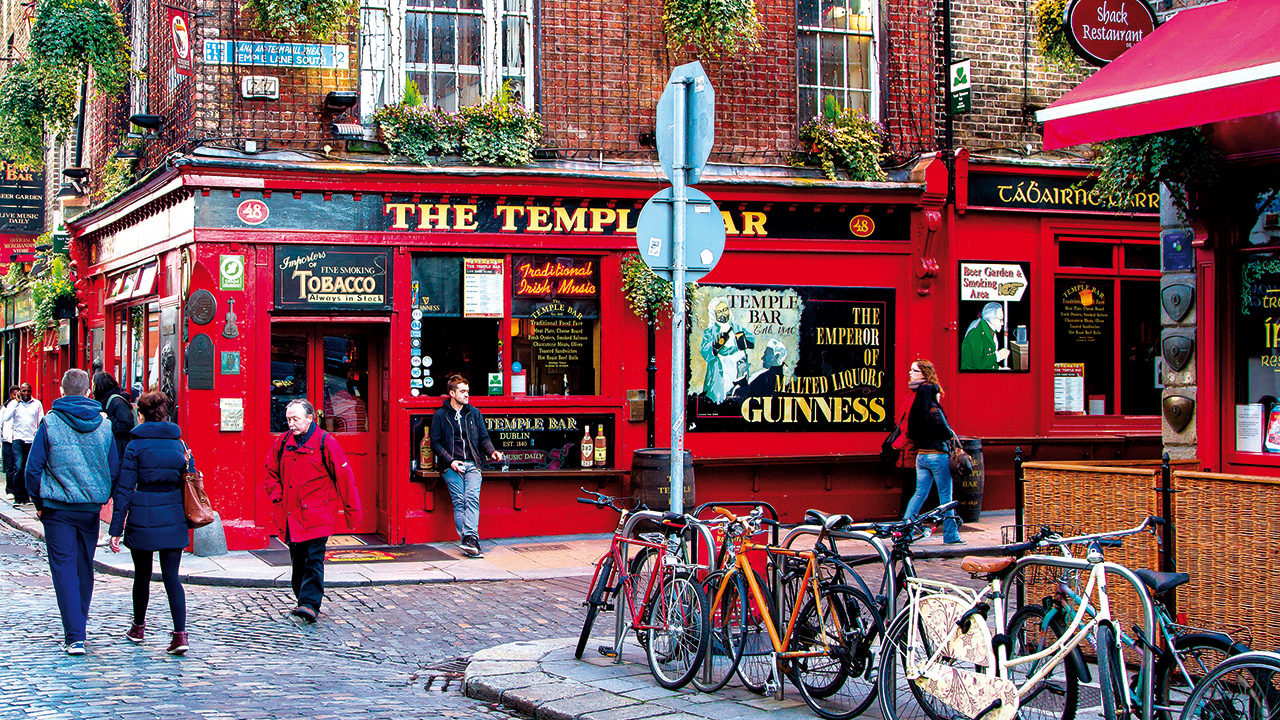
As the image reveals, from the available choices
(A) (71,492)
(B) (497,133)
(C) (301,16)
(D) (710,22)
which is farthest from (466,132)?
(A) (71,492)

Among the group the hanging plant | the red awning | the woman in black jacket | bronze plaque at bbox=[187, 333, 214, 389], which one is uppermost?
the red awning

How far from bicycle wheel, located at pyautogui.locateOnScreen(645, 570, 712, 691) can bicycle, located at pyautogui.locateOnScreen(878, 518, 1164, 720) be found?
1149 mm

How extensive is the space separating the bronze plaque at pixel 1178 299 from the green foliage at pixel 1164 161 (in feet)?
2.10

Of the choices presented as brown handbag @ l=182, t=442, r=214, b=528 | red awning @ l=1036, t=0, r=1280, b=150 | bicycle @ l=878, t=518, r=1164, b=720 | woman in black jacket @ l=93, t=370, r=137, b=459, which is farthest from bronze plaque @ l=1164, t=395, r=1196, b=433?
woman in black jacket @ l=93, t=370, r=137, b=459

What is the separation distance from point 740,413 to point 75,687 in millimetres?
8518

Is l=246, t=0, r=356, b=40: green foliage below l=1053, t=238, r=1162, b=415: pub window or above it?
above

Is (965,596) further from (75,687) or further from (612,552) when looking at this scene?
(75,687)

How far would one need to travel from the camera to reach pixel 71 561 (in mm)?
8148

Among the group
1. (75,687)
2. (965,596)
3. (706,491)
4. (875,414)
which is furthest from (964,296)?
(75,687)

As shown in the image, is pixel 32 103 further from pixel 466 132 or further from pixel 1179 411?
pixel 1179 411

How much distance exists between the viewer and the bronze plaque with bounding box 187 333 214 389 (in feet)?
41.5

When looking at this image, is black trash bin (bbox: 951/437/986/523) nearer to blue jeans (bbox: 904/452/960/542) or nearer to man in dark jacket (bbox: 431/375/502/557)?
blue jeans (bbox: 904/452/960/542)

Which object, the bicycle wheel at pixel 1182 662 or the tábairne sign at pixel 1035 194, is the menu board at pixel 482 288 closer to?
the tábairne sign at pixel 1035 194

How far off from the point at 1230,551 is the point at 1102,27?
4.71m
